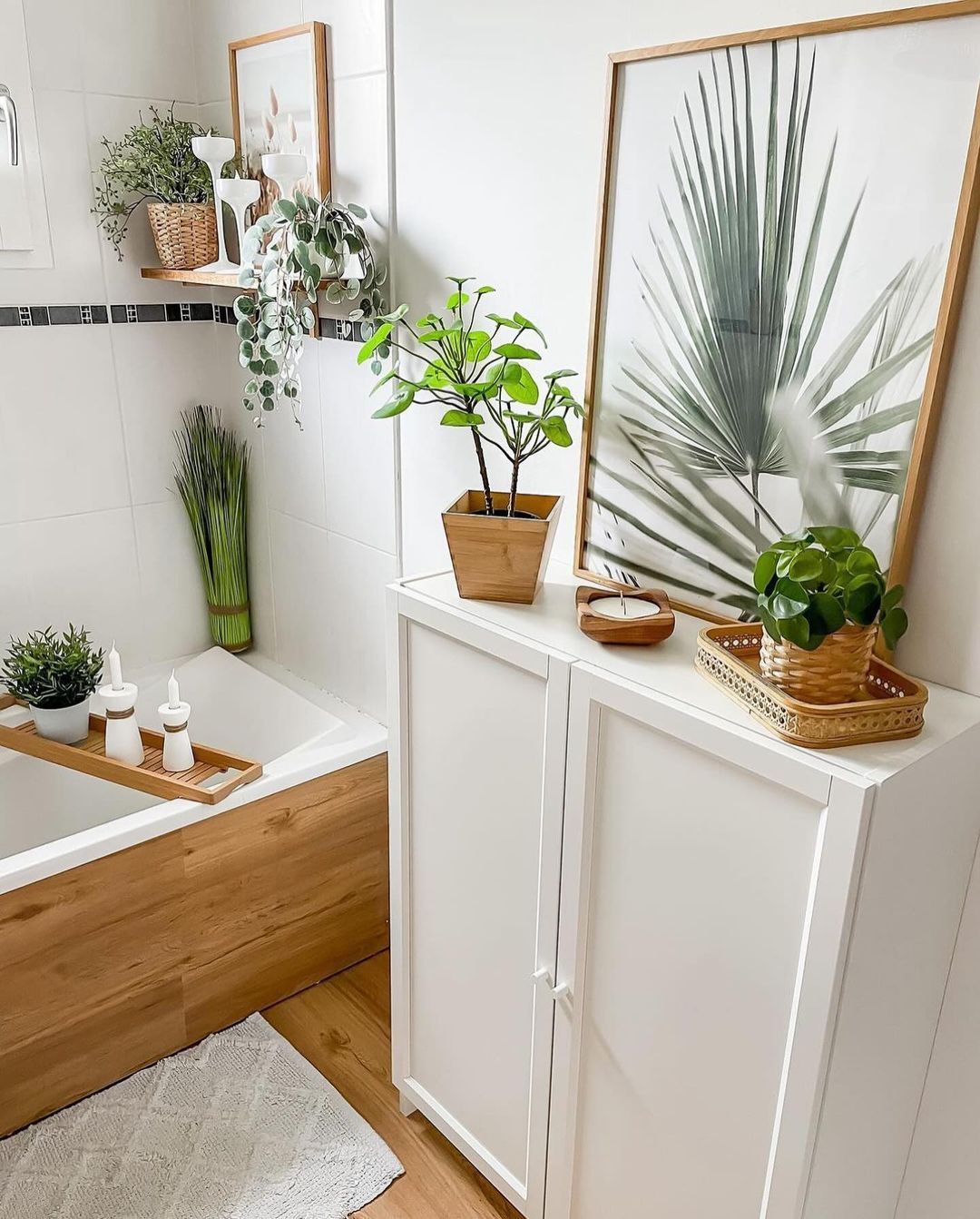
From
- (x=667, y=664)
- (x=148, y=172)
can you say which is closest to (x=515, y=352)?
(x=667, y=664)

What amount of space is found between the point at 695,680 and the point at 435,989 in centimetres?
79

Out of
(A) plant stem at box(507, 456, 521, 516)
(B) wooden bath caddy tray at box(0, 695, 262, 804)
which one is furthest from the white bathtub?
(A) plant stem at box(507, 456, 521, 516)

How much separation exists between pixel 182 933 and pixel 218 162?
1.53 m

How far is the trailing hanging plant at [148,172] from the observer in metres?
2.18

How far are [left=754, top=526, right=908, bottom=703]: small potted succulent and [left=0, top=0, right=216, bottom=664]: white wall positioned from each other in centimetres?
178

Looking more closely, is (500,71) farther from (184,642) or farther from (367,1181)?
(367,1181)

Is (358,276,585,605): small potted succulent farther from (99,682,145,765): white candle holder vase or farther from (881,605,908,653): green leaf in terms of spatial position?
(99,682,145,765): white candle holder vase

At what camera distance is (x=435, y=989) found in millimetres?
1699

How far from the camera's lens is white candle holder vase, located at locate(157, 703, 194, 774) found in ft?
6.61

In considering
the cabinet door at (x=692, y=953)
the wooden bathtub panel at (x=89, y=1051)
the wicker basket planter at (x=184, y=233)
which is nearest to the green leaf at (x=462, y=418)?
the cabinet door at (x=692, y=953)

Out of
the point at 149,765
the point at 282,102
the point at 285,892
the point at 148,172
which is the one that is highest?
the point at 282,102

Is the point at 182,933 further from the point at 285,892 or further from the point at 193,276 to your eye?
the point at 193,276

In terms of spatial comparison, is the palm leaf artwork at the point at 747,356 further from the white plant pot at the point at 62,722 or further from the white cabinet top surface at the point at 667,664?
the white plant pot at the point at 62,722

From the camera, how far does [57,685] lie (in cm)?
211
